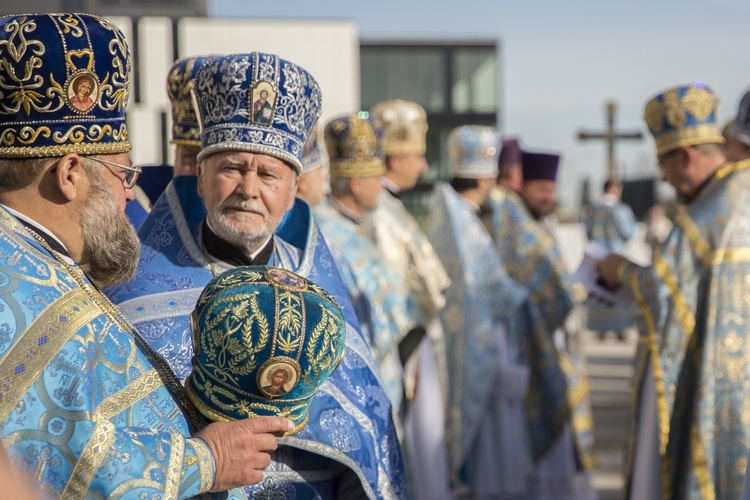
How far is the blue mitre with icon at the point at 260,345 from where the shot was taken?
229 centimetres

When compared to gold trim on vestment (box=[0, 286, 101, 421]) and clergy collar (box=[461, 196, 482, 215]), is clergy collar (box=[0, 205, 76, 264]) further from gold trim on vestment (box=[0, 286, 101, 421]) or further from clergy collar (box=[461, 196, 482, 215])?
clergy collar (box=[461, 196, 482, 215])

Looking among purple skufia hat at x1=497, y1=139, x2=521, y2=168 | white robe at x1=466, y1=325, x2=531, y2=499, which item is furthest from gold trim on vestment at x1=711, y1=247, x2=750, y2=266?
purple skufia hat at x1=497, y1=139, x2=521, y2=168

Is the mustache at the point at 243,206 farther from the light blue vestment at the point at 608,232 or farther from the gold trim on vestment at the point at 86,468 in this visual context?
the light blue vestment at the point at 608,232

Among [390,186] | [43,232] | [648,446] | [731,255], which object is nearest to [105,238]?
[43,232]

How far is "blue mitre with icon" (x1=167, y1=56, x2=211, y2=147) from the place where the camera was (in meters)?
4.14

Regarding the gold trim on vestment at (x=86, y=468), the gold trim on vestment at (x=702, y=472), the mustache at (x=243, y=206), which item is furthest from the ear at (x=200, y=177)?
the gold trim on vestment at (x=702, y=472)

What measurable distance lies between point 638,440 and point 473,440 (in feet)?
7.38

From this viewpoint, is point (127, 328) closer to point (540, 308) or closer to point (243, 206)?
point (243, 206)

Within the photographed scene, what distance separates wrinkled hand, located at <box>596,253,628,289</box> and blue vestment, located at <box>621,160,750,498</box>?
0.97 ft

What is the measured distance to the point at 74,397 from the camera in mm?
2072

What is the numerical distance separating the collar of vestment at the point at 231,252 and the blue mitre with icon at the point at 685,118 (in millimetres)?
2752

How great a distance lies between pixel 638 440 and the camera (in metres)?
5.71

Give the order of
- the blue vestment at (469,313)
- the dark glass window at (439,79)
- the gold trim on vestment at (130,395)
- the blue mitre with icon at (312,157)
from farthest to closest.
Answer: the dark glass window at (439,79) < the blue vestment at (469,313) < the blue mitre with icon at (312,157) < the gold trim on vestment at (130,395)

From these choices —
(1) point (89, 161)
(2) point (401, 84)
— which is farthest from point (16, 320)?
(2) point (401, 84)
